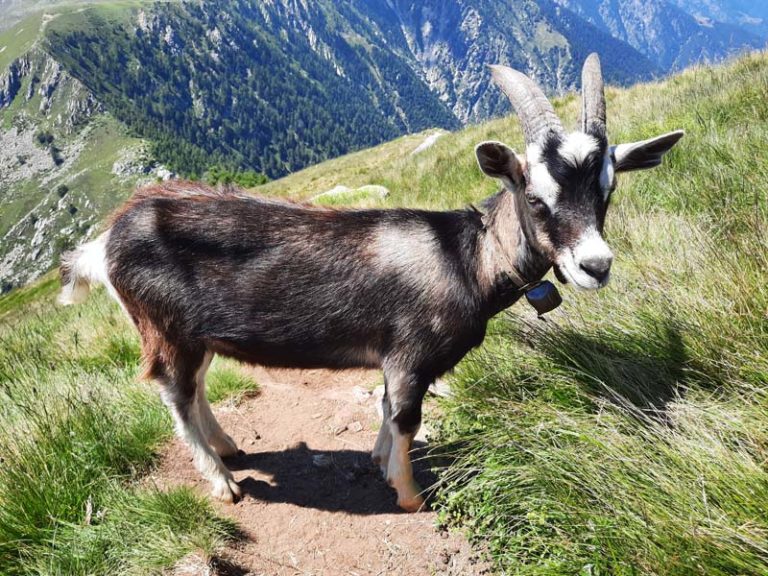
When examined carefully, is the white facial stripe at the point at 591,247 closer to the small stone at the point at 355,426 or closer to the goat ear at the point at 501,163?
the goat ear at the point at 501,163

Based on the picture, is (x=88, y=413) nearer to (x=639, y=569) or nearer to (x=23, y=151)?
(x=639, y=569)

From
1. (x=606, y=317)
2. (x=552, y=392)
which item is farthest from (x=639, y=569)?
(x=606, y=317)

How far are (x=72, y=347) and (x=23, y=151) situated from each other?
242 meters

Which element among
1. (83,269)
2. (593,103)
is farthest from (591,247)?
(83,269)

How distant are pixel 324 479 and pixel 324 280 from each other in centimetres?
164

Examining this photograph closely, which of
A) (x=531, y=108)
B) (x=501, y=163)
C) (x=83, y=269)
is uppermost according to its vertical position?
(x=83, y=269)

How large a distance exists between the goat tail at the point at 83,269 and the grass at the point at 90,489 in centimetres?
76

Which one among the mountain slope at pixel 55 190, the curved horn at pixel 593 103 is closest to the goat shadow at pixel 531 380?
the curved horn at pixel 593 103

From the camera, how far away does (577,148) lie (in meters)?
2.74

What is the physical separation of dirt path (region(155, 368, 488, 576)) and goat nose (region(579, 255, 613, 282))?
167 centimetres

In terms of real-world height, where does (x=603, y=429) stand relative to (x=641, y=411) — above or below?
above

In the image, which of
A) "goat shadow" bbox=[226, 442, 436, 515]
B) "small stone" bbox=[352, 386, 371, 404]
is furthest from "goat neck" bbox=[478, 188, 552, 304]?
"small stone" bbox=[352, 386, 371, 404]

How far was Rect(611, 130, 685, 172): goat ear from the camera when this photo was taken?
2.87 meters

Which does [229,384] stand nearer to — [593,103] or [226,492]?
[226,492]
